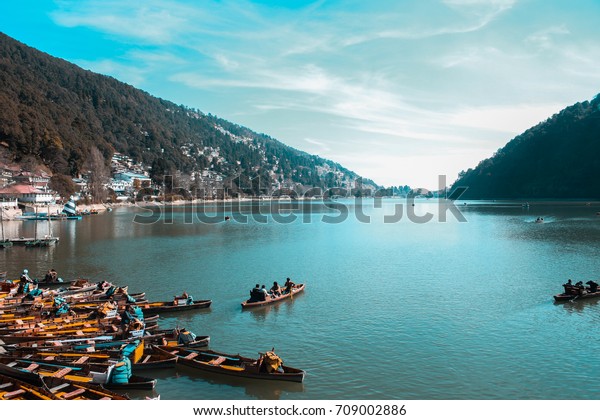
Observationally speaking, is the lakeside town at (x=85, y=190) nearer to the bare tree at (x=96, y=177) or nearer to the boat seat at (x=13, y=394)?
the bare tree at (x=96, y=177)

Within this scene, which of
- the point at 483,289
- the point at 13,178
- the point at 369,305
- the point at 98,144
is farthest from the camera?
the point at 98,144

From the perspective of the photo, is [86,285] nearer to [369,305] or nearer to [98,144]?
[369,305]

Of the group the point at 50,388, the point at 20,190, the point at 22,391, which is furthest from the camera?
the point at 20,190

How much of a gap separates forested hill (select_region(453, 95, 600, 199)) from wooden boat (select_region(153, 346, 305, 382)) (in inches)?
6612

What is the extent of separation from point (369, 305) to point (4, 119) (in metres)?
106

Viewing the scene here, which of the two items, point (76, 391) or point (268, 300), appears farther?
point (268, 300)

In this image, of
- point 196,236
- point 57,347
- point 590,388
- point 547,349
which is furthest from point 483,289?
point 196,236

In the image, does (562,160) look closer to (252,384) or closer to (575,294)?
(575,294)

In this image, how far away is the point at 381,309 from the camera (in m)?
26.9

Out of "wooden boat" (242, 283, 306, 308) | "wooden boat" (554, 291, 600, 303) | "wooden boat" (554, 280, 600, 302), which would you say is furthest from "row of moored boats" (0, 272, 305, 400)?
"wooden boat" (554, 280, 600, 302)

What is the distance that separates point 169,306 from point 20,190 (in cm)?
8204

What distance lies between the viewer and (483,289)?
32.2 meters

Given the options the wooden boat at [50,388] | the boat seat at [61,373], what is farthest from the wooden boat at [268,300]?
the wooden boat at [50,388]

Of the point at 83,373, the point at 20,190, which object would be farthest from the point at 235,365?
the point at 20,190
